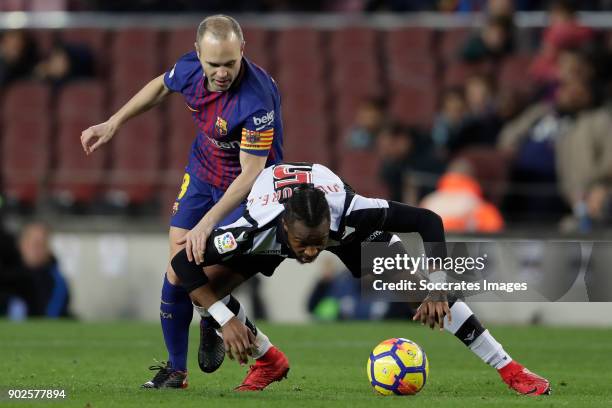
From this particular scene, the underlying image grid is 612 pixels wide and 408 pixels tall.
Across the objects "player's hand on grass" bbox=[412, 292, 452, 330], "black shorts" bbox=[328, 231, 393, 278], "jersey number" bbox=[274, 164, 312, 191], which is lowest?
"player's hand on grass" bbox=[412, 292, 452, 330]

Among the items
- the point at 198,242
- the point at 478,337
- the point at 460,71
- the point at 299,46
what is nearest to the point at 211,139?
the point at 198,242

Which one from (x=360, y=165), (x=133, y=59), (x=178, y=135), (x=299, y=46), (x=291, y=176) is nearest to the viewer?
(x=291, y=176)

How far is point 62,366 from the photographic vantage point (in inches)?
396

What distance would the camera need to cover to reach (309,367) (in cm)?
1041

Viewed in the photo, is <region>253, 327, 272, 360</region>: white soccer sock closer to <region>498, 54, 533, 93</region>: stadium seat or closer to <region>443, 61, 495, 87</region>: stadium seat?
<region>443, 61, 495, 87</region>: stadium seat

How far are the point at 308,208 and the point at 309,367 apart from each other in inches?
129

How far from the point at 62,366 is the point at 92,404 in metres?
2.82

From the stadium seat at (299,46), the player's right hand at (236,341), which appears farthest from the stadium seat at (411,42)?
the player's right hand at (236,341)

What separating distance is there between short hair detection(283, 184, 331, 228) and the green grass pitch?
39.6 inches

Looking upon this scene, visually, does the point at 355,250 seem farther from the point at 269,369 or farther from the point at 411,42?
the point at 411,42

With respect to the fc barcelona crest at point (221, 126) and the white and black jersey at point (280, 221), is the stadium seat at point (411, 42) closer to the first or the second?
the fc barcelona crest at point (221, 126)

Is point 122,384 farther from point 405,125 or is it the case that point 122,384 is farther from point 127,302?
point 405,125

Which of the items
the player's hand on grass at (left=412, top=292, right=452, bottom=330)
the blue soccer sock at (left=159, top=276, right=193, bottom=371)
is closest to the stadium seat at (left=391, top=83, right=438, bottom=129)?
the blue soccer sock at (left=159, top=276, right=193, bottom=371)

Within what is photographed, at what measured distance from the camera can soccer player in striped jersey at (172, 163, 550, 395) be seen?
745 centimetres
